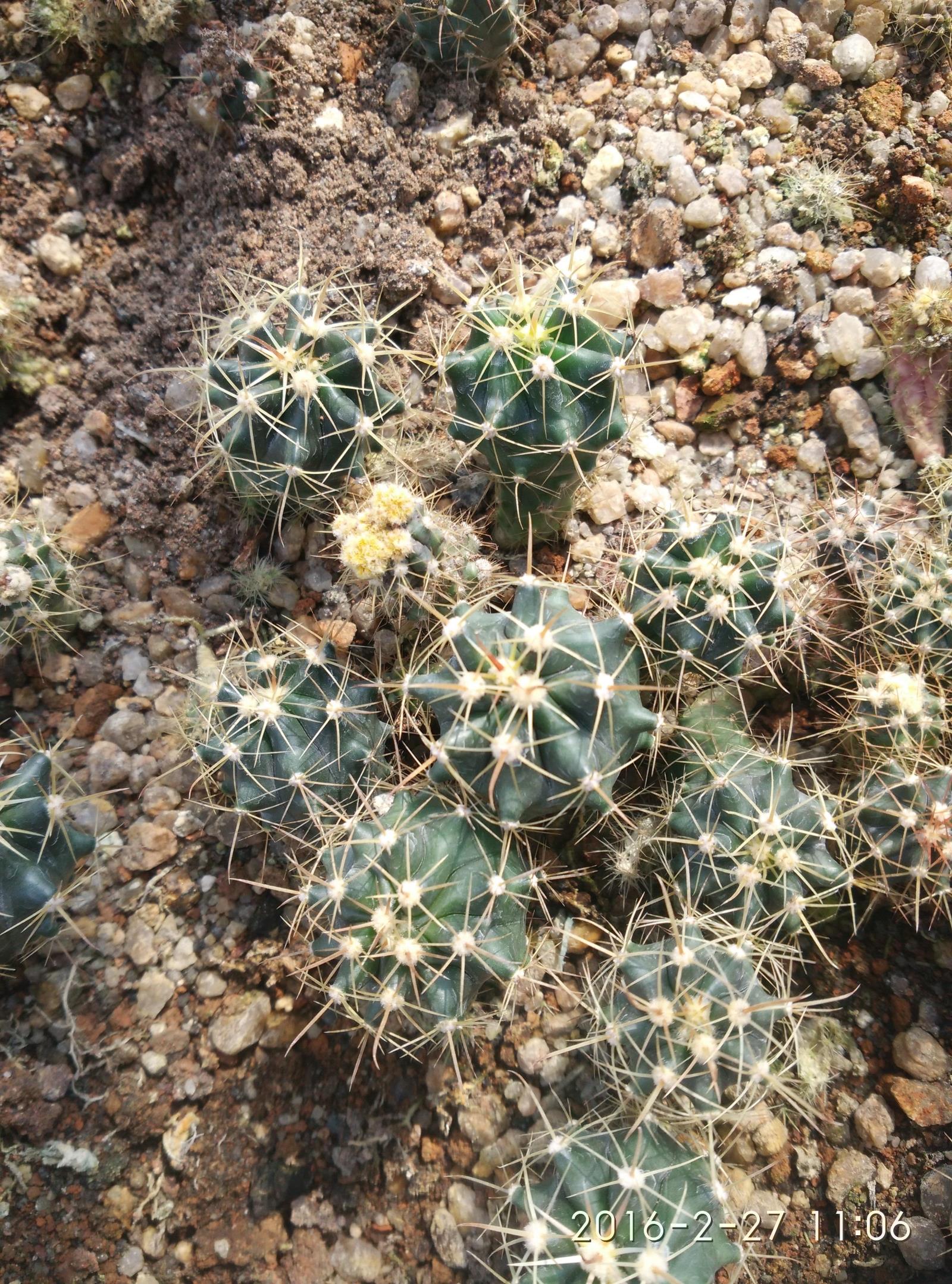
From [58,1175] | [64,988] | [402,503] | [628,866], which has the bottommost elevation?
[58,1175]

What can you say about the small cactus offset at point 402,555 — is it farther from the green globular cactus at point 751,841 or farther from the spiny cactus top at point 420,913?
the green globular cactus at point 751,841

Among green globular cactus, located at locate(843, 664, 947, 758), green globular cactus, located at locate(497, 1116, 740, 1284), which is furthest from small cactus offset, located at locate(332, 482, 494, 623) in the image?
green globular cactus, located at locate(497, 1116, 740, 1284)

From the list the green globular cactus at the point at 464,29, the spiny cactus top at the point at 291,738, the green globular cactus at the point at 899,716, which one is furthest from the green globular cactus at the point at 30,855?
the green globular cactus at the point at 464,29

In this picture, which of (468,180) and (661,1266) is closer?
(661,1266)

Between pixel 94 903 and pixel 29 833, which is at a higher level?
pixel 29 833

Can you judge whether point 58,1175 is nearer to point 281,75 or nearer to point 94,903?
point 94,903

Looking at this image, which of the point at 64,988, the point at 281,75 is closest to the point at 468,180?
the point at 281,75

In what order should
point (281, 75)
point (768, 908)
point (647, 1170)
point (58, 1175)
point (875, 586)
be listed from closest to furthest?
point (647, 1170) → point (768, 908) → point (58, 1175) → point (875, 586) → point (281, 75)
